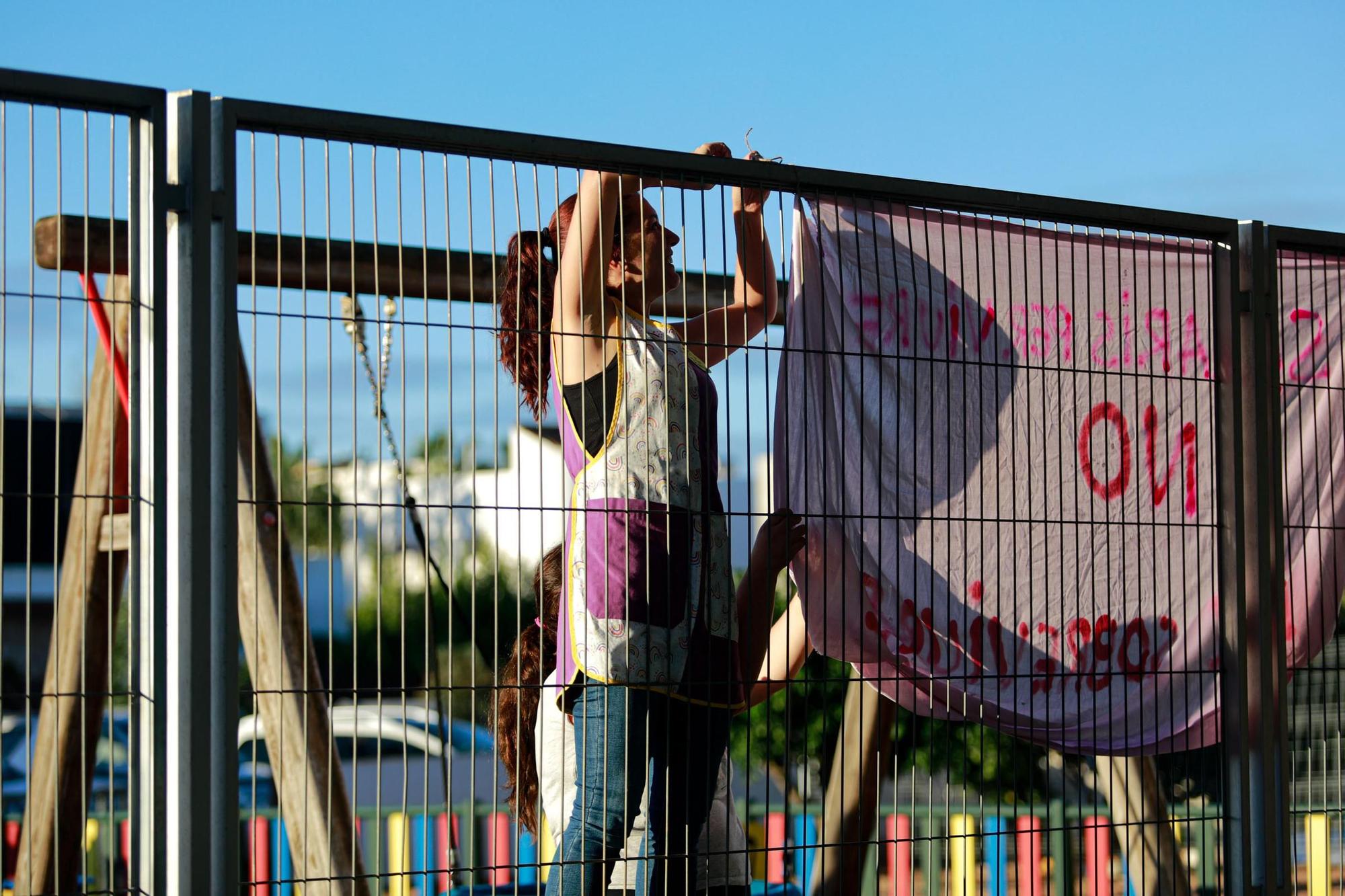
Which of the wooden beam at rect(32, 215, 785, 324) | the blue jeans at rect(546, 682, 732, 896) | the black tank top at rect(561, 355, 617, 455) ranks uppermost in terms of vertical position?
the wooden beam at rect(32, 215, 785, 324)

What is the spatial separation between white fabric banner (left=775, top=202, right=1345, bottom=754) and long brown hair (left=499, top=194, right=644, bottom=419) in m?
0.53

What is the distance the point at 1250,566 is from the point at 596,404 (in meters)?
1.79

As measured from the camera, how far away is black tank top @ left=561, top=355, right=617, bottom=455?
Result: 3.01 m

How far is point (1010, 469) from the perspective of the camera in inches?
140

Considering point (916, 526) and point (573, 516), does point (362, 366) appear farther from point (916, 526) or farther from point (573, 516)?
point (916, 526)

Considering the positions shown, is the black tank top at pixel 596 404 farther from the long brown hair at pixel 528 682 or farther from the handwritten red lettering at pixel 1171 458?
the handwritten red lettering at pixel 1171 458

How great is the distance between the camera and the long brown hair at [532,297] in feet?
9.88

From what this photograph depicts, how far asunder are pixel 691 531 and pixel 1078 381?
3.87 feet

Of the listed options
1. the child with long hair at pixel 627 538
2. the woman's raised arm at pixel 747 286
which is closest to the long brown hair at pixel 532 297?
the child with long hair at pixel 627 538

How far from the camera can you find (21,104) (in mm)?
2541

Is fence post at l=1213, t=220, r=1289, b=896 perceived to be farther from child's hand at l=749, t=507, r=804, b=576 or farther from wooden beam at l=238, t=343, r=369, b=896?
wooden beam at l=238, t=343, r=369, b=896

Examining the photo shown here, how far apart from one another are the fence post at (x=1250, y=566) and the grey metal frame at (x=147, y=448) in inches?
99.7

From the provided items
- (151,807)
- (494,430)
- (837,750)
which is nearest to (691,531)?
(494,430)

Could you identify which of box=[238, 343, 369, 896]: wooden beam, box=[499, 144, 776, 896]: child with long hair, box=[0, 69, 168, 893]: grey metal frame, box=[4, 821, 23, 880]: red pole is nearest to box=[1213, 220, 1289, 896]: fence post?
box=[499, 144, 776, 896]: child with long hair
